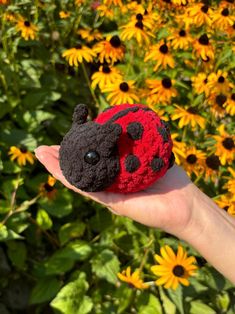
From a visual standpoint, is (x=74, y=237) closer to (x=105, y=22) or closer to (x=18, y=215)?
(x=18, y=215)

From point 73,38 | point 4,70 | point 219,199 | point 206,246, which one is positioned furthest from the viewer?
point 73,38

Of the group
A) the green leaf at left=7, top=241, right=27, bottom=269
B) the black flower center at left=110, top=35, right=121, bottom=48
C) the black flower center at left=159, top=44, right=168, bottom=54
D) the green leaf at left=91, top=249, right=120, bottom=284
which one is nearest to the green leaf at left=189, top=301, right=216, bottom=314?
the green leaf at left=91, top=249, right=120, bottom=284

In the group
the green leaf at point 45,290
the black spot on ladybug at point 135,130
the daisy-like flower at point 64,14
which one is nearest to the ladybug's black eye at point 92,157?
the black spot on ladybug at point 135,130

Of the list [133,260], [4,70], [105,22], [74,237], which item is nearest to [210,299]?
[133,260]

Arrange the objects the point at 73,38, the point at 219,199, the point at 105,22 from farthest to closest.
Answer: the point at 105,22 < the point at 73,38 < the point at 219,199

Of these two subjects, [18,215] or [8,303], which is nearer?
[18,215]

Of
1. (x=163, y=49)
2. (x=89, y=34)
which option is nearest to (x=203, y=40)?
(x=163, y=49)

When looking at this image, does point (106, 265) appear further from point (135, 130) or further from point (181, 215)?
point (135, 130)
